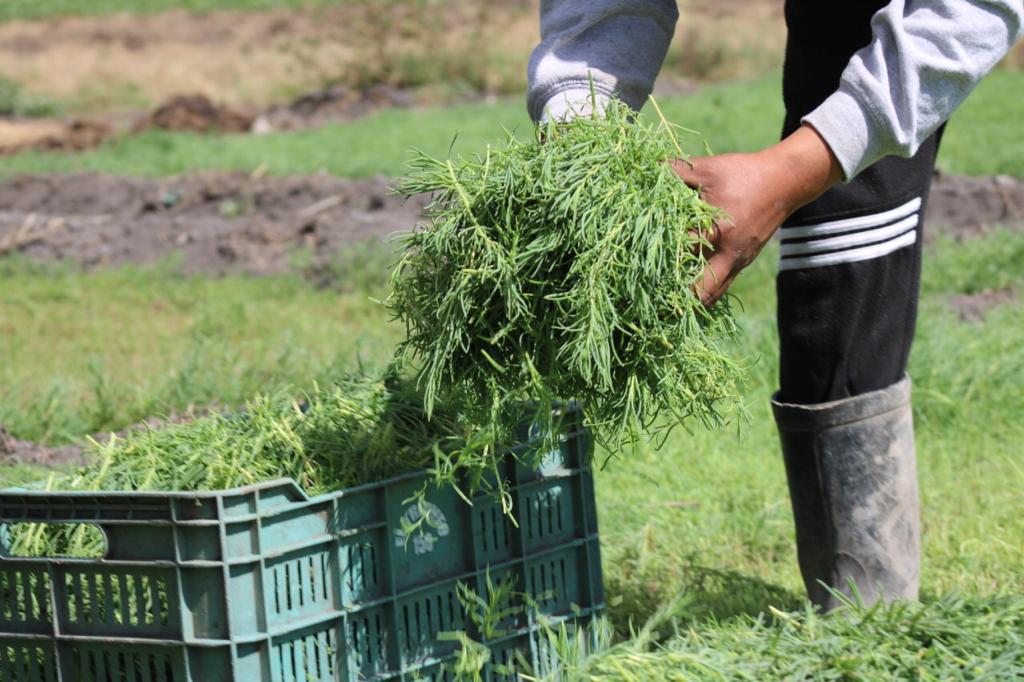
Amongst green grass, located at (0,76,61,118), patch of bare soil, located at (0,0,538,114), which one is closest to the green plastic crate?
patch of bare soil, located at (0,0,538,114)

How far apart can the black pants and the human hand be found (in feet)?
1.50

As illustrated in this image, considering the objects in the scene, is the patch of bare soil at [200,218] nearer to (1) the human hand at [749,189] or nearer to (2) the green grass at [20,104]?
(1) the human hand at [749,189]

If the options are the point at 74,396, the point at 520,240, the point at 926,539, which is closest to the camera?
the point at 520,240

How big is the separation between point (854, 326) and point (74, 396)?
3008 millimetres

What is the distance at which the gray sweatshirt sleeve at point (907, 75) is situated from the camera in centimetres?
225

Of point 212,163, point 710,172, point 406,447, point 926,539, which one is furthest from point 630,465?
point 212,163

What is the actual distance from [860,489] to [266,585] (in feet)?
4.58

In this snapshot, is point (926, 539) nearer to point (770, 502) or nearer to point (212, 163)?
point (770, 502)

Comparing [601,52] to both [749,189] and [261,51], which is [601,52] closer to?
[749,189]

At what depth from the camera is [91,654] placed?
227 cm

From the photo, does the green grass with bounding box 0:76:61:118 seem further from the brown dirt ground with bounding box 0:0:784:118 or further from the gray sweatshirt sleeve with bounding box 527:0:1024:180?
the gray sweatshirt sleeve with bounding box 527:0:1024:180

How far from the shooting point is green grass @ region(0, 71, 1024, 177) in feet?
29.4

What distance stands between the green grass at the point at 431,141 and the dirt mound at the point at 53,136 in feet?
1.27

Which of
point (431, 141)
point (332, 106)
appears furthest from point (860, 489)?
point (332, 106)
